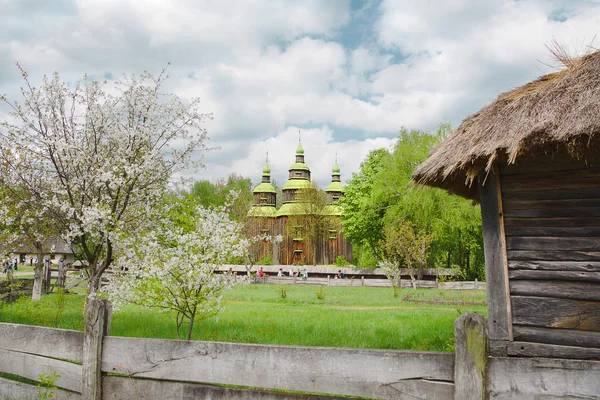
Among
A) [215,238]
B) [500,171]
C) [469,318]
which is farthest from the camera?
[215,238]

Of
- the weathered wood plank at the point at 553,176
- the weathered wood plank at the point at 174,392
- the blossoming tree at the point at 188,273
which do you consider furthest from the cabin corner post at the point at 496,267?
the blossoming tree at the point at 188,273

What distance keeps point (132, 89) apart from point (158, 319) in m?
6.37

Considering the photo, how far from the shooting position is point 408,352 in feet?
10.9

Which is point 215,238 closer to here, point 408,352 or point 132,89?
point 408,352

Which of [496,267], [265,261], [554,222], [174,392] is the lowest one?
[174,392]

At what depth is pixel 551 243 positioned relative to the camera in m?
6.16

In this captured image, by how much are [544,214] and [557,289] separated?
1000 millimetres

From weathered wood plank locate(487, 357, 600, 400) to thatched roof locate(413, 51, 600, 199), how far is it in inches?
131

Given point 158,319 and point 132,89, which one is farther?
point 158,319

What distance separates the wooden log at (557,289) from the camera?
591 centimetres

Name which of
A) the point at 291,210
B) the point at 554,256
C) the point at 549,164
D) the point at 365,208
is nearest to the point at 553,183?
the point at 549,164

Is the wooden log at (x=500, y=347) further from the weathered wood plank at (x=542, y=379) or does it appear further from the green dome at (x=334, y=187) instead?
the green dome at (x=334, y=187)

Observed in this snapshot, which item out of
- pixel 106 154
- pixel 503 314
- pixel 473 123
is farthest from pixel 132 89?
pixel 503 314

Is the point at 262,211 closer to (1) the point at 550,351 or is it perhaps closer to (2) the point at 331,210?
(2) the point at 331,210
